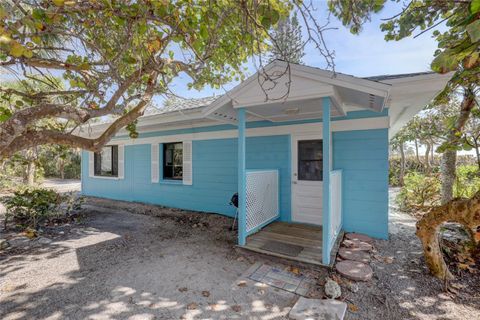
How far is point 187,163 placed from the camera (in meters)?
6.88

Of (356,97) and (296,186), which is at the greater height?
(356,97)

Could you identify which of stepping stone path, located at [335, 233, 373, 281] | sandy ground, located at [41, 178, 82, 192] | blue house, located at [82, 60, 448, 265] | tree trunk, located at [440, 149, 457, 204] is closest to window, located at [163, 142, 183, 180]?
blue house, located at [82, 60, 448, 265]

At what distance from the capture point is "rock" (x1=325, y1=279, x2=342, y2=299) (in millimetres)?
2646

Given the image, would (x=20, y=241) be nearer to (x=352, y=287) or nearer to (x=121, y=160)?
(x=121, y=160)

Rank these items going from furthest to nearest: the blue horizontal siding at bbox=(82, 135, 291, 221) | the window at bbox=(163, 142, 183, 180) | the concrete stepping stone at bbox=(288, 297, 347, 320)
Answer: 1. the window at bbox=(163, 142, 183, 180)
2. the blue horizontal siding at bbox=(82, 135, 291, 221)
3. the concrete stepping stone at bbox=(288, 297, 347, 320)

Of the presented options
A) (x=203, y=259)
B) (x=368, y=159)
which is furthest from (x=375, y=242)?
(x=203, y=259)

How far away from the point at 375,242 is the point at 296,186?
1.85 meters

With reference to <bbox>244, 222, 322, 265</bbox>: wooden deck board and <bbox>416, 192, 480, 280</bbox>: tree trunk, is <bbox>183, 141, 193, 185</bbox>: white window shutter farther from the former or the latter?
<bbox>416, 192, 480, 280</bbox>: tree trunk

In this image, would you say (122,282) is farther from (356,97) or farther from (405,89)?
(405,89)

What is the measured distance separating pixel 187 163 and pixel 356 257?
5.01 meters

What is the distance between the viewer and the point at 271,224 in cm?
510

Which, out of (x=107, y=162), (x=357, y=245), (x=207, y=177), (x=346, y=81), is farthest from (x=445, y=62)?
(x=107, y=162)

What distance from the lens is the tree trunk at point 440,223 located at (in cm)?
274

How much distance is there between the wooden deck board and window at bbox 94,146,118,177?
269 inches
